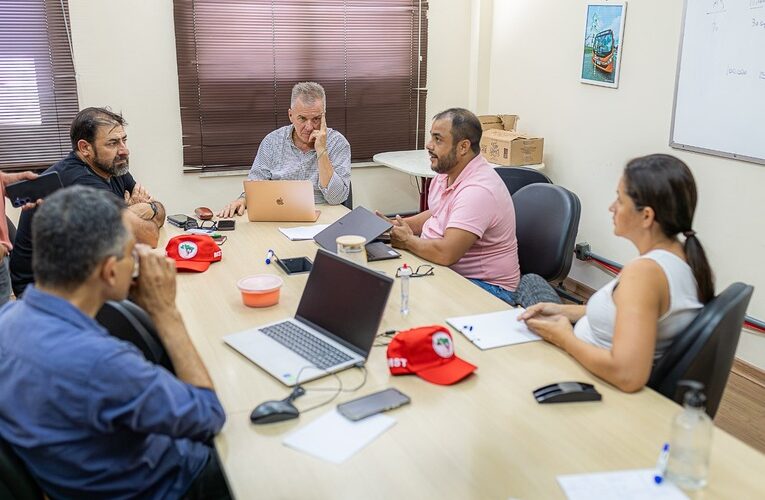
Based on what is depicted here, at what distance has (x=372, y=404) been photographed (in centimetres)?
160

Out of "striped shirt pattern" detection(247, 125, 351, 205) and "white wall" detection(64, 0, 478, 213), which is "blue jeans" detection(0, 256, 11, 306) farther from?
"white wall" detection(64, 0, 478, 213)

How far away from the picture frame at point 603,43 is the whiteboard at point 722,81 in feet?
1.43

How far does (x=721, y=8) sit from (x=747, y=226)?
991mm

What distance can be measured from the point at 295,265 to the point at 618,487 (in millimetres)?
1574

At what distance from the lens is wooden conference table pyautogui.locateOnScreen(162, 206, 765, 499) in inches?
52.5

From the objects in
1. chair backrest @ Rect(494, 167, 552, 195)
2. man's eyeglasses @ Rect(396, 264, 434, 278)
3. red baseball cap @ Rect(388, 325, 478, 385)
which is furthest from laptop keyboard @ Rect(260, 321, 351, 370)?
chair backrest @ Rect(494, 167, 552, 195)

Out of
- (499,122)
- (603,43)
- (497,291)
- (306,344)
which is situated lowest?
(497,291)

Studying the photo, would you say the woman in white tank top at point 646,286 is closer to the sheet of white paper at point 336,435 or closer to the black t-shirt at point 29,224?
the sheet of white paper at point 336,435

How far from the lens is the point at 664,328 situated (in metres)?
1.76

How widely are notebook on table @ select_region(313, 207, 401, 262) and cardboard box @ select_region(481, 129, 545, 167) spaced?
64.5 inches

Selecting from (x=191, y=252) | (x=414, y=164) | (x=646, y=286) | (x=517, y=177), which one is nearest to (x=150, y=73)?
(x=414, y=164)

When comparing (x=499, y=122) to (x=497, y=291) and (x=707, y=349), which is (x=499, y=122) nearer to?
(x=497, y=291)

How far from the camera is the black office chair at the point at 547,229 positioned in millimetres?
2877

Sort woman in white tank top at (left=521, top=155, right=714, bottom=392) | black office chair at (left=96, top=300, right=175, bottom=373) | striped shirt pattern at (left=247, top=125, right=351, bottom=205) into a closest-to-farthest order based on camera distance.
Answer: woman in white tank top at (left=521, top=155, right=714, bottom=392)
black office chair at (left=96, top=300, right=175, bottom=373)
striped shirt pattern at (left=247, top=125, right=351, bottom=205)
